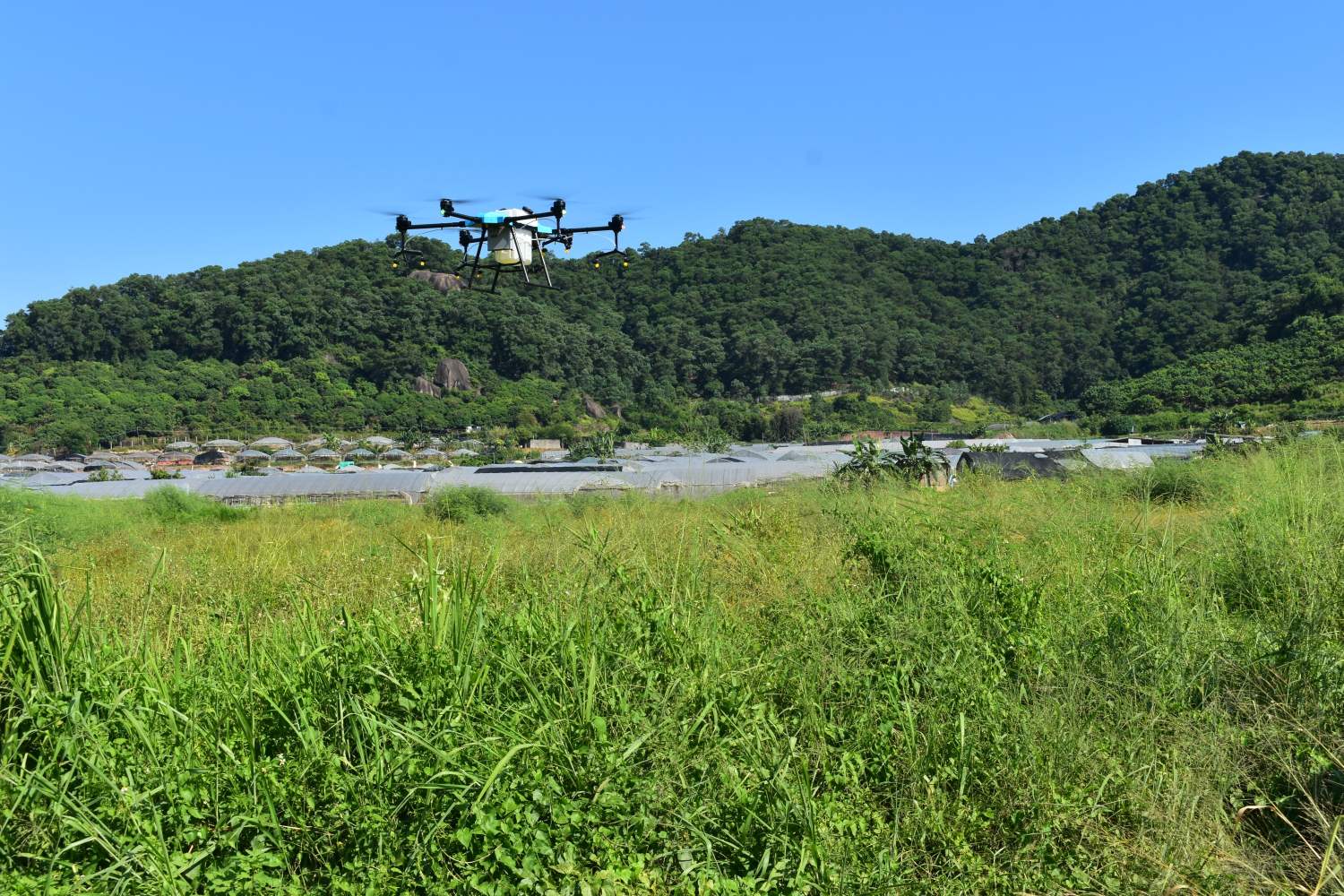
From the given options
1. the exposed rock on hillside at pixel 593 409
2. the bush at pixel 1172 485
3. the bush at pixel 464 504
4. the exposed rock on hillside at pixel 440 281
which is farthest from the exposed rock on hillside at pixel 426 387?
the bush at pixel 1172 485

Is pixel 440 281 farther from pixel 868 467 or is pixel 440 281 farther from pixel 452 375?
pixel 868 467

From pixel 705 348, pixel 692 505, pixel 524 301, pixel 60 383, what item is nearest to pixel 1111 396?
pixel 705 348

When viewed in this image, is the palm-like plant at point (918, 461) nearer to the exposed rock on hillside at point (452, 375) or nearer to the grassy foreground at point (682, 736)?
the grassy foreground at point (682, 736)

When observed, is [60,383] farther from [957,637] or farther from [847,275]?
[957,637]

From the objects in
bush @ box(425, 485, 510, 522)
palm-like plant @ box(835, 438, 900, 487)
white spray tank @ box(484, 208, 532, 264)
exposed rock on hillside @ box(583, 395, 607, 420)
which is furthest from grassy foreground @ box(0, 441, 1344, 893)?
exposed rock on hillside @ box(583, 395, 607, 420)

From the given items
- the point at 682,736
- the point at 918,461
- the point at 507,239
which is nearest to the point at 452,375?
the point at 507,239

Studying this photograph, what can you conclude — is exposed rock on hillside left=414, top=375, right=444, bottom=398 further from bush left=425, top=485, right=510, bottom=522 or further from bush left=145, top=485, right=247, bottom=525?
bush left=425, top=485, right=510, bottom=522
